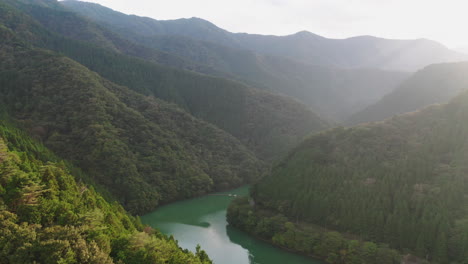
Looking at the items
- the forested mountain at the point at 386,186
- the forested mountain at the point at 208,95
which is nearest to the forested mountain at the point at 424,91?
the forested mountain at the point at 208,95

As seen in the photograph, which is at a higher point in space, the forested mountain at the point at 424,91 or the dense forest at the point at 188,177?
the forested mountain at the point at 424,91

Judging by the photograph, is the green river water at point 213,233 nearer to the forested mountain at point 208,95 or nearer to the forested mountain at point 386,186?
the forested mountain at point 386,186

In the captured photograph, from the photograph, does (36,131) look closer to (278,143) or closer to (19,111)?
(19,111)

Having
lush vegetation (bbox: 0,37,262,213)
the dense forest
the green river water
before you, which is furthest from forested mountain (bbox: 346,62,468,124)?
the green river water

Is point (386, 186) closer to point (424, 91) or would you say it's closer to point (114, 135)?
point (114, 135)

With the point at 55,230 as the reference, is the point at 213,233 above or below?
below

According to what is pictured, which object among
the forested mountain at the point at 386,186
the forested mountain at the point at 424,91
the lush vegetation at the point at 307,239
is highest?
the forested mountain at the point at 424,91

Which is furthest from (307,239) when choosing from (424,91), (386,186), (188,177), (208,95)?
(424,91)

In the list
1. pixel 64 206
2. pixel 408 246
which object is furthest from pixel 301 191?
pixel 64 206
